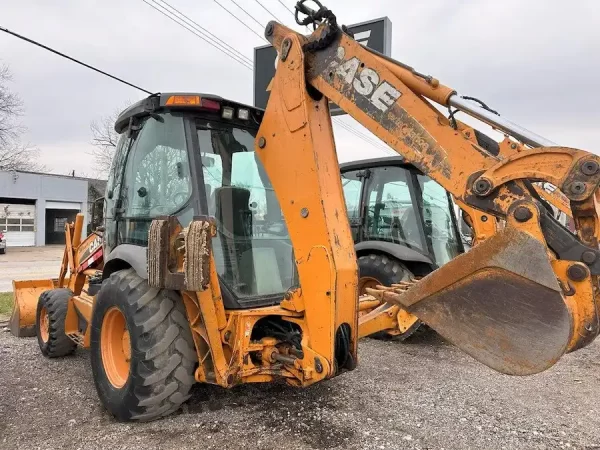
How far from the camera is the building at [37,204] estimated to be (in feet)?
92.2

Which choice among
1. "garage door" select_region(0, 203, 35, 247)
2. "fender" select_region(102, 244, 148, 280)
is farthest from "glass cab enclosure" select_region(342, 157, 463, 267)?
"garage door" select_region(0, 203, 35, 247)

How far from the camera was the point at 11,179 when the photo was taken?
27672 mm

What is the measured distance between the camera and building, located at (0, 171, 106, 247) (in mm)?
28094

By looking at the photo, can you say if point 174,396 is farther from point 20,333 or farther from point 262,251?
point 20,333

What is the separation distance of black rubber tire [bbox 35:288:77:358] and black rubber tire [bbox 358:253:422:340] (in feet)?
11.0

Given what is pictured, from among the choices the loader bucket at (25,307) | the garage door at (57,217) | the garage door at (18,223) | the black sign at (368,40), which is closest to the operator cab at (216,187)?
the loader bucket at (25,307)

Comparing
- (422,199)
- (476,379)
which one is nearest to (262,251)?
(476,379)

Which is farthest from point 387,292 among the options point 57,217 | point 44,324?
point 57,217

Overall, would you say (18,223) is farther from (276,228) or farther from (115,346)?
(276,228)

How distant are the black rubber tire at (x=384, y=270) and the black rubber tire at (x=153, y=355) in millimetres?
3152

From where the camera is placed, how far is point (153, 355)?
328cm

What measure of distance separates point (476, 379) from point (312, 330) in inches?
93.0

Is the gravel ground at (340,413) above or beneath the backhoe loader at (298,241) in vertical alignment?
beneath

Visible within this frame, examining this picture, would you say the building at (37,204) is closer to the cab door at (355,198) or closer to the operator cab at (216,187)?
the cab door at (355,198)
